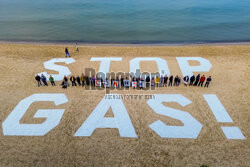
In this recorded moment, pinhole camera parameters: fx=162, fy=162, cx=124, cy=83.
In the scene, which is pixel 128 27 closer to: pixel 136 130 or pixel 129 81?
pixel 129 81

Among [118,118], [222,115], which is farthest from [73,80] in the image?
[222,115]

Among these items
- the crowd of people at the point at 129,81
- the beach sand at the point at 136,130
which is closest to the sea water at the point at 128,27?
the beach sand at the point at 136,130

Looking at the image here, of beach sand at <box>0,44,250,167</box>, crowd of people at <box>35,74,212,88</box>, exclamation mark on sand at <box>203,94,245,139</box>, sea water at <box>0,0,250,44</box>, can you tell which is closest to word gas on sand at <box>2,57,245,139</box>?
exclamation mark on sand at <box>203,94,245,139</box>

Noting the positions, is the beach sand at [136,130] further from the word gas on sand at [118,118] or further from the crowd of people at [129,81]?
the crowd of people at [129,81]

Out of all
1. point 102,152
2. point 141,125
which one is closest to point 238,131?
point 141,125

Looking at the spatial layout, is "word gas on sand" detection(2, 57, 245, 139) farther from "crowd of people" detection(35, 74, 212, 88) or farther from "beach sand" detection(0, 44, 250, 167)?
"crowd of people" detection(35, 74, 212, 88)

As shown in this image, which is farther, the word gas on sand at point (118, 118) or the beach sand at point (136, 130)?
the word gas on sand at point (118, 118)

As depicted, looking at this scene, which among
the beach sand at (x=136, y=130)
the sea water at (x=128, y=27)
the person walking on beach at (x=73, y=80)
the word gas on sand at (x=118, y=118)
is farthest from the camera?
the sea water at (x=128, y=27)
